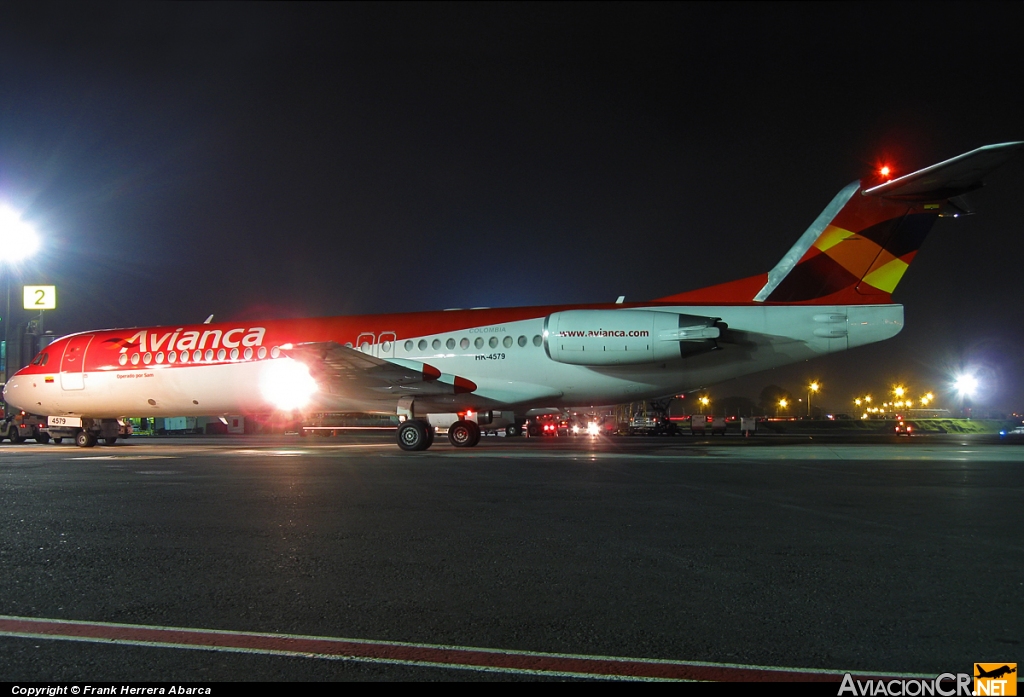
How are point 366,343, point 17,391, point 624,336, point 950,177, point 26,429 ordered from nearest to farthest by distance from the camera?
point 950,177
point 624,336
point 366,343
point 17,391
point 26,429

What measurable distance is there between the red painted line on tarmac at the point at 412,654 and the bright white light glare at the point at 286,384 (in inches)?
747

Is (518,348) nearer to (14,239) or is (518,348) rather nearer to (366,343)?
(366,343)

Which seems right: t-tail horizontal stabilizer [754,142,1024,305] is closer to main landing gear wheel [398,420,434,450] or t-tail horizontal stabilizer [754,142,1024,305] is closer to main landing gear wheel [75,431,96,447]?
main landing gear wheel [398,420,434,450]

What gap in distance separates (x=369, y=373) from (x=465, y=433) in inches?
132

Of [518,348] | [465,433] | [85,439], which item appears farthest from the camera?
[85,439]

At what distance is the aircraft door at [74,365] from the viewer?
25672 mm

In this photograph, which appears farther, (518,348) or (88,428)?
(88,428)

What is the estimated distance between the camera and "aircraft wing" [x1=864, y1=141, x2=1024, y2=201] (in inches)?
524

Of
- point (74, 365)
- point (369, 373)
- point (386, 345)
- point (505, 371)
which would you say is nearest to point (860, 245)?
point (505, 371)

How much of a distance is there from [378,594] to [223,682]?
58.5 inches

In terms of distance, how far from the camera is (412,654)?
3568 mm

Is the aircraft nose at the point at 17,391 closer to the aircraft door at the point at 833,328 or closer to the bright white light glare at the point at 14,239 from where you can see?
the bright white light glare at the point at 14,239

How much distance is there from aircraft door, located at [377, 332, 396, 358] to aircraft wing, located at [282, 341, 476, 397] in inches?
8.3

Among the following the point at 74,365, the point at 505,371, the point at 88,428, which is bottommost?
the point at 88,428
